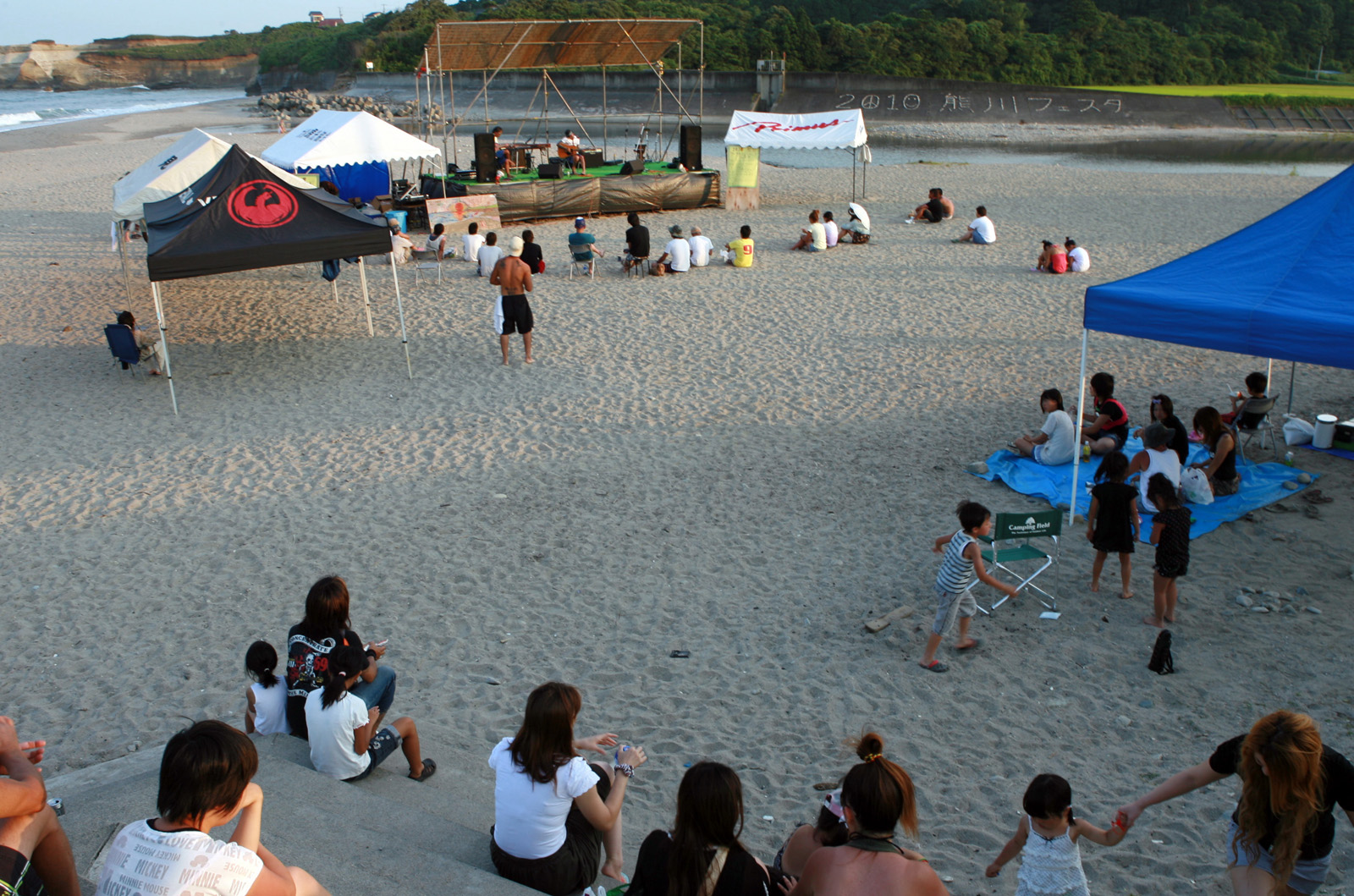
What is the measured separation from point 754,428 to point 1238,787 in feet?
17.6

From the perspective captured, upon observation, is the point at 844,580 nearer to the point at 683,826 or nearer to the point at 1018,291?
the point at 683,826

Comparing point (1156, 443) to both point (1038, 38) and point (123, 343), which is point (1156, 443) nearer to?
point (123, 343)

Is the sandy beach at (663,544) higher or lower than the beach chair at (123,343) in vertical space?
lower

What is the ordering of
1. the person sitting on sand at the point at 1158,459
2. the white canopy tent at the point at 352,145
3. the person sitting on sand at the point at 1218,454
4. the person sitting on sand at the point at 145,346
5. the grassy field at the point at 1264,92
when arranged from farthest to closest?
the grassy field at the point at 1264,92, the white canopy tent at the point at 352,145, the person sitting on sand at the point at 145,346, the person sitting on sand at the point at 1218,454, the person sitting on sand at the point at 1158,459

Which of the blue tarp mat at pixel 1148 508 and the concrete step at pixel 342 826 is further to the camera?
the blue tarp mat at pixel 1148 508

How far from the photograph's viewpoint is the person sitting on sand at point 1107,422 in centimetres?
784

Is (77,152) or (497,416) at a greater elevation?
(77,152)

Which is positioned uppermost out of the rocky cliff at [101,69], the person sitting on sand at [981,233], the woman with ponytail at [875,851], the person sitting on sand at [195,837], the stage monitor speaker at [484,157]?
the rocky cliff at [101,69]

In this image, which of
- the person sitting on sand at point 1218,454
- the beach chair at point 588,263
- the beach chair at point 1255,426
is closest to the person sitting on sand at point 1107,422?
the person sitting on sand at point 1218,454

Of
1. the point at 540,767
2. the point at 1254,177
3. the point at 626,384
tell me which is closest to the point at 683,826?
the point at 540,767

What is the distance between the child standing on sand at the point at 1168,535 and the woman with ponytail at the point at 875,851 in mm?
3556

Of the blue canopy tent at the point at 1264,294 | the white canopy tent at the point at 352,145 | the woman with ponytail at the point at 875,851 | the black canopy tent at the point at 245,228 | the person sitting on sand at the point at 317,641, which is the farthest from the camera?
the white canopy tent at the point at 352,145

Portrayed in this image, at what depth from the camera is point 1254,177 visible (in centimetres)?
2597

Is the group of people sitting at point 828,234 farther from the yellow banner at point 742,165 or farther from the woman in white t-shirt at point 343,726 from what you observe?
the woman in white t-shirt at point 343,726
